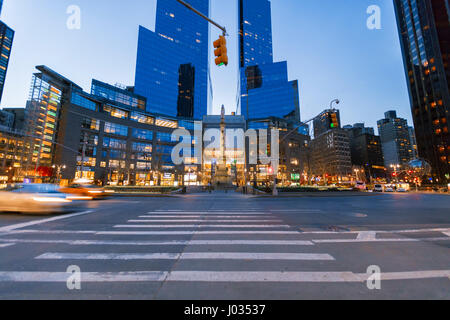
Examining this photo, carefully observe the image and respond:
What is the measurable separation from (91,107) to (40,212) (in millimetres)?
66787

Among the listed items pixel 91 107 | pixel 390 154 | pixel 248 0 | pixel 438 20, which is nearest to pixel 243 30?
pixel 248 0

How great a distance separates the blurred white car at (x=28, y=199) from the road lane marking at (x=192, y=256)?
20.7 feet

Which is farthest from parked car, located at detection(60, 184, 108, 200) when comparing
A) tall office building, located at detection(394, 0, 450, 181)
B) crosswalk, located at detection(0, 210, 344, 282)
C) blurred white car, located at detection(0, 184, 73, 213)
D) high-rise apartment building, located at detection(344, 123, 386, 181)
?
high-rise apartment building, located at detection(344, 123, 386, 181)

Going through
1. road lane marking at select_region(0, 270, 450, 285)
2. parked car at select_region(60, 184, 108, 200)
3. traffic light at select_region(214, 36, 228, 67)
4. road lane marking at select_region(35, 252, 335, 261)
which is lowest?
road lane marking at select_region(35, 252, 335, 261)

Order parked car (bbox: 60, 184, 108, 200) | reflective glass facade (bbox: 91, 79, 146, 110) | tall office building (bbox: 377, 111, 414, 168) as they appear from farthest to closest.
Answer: tall office building (bbox: 377, 111, 414, 168), reflective glass facade (bbox: 91, 79, 146, 110), parked car (bbox: 60, 184, 108, 200)

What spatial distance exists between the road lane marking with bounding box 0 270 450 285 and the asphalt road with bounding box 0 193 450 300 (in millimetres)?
17

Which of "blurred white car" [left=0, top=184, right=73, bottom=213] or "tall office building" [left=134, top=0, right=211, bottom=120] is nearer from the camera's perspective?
"blurred white car" [left=0, top=184, right=73, bottom=213]

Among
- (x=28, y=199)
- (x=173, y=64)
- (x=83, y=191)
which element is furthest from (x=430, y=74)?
(x=173, y=64)

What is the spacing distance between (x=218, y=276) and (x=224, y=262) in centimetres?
68

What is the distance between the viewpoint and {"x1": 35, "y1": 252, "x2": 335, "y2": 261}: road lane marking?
13.6ft

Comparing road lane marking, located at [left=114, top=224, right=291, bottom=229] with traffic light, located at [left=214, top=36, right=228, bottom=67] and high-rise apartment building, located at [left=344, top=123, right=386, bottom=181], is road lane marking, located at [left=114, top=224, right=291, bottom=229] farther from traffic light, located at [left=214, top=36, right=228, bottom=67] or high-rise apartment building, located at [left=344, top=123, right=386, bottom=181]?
high-rise apartment building, located at [left=344, top=123, right=386, bottom=181]

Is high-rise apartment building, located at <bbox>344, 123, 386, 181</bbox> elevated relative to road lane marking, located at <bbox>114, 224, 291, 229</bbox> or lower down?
elevated

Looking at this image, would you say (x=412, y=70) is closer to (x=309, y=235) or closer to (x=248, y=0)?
(x=309, y=235)

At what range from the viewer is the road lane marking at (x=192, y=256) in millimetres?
4145
